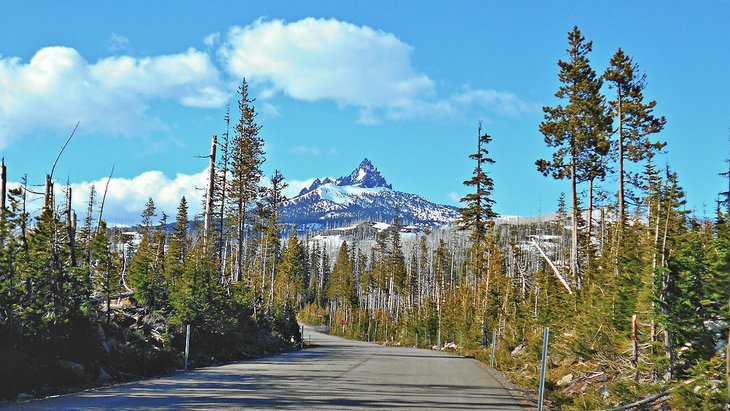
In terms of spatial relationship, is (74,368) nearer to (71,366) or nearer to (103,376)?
(71,366)

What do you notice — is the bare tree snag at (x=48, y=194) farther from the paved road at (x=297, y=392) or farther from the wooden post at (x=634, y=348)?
the wooden post at (x=634, y=348)

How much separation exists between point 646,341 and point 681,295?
1.44 m

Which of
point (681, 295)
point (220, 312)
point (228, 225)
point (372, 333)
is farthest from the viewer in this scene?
point (372, 333)

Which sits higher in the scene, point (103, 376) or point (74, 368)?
point (74, 368)

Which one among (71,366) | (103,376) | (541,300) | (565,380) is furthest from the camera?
(541,300)

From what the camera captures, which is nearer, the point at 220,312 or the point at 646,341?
the point at 646,341

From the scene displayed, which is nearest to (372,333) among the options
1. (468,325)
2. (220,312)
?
(468,325)

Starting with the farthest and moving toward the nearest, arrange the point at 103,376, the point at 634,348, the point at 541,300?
the point at 541,300 < the point at 103,376 < the point at 634,348

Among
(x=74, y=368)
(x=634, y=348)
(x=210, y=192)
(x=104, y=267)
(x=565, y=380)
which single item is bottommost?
(x=565, y=380)

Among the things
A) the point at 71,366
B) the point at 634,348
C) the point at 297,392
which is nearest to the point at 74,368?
the point at 71,366

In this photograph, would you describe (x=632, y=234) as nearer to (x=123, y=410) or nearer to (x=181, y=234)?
(x=123, y=410)

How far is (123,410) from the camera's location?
10016 millimetres

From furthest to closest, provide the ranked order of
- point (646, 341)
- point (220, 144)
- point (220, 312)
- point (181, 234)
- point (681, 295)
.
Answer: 1. point (181, 234)
2. point (220, 144)
3. point (220, 312)
4. point (646, 341)
5. point (681, 295)

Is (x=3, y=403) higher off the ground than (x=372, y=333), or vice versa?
(x=3, y=403)
